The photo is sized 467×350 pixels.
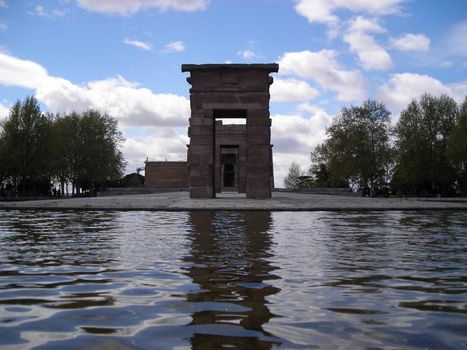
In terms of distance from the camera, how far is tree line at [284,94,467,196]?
54.3 meters

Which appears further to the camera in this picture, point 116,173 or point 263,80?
point 116,173

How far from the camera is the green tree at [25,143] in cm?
5238

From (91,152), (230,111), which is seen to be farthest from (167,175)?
(230,111)

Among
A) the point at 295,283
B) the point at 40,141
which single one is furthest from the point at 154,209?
the point at 40,141

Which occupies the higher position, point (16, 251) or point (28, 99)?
point (28, 99)

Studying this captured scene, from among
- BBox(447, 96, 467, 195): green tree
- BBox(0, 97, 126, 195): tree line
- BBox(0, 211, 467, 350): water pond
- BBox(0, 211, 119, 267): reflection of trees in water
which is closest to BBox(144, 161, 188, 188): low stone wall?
BBox(0, 97, 126, 195): tree line

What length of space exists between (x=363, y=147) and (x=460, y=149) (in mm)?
13479

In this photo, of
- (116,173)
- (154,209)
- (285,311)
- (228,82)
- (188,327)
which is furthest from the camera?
(116,173)

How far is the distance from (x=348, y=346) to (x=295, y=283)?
1.67 meters

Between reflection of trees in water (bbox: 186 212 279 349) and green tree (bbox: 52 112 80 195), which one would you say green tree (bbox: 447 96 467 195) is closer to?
green tree (bbox: 52 112 80 195)

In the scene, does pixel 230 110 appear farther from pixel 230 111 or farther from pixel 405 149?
pixel 405 149

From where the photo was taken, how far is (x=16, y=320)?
3.09 meters

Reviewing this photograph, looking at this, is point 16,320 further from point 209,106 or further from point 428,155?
point 428,155

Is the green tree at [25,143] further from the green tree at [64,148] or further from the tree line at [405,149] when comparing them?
the tree line at [405,149]
